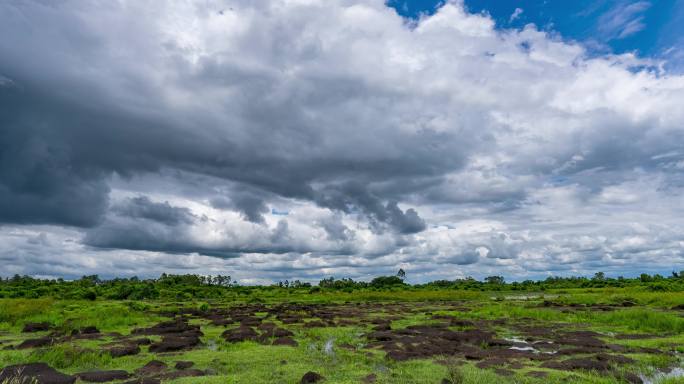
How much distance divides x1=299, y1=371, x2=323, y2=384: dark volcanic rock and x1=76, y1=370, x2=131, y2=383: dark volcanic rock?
214 inches

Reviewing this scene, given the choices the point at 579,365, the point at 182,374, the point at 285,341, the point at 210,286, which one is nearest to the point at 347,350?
the point at 285,341

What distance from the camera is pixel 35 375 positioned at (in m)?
12.5

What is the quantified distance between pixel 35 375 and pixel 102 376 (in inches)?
67.8

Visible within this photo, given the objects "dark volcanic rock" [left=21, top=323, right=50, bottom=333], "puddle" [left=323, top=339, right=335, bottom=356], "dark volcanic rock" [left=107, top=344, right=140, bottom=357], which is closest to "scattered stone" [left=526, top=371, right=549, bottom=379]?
"puddle" [left=323, top=339, right=335, bottom=356]

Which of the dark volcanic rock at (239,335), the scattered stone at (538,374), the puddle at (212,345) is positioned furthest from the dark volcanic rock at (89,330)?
the scattered stone at (538,374)

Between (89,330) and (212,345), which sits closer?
(212,345)

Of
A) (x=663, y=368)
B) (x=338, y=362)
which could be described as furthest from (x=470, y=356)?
(x=663, y=368)

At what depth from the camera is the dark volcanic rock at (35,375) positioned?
11781 mm

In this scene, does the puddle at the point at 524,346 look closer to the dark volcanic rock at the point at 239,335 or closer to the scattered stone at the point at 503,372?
the scattered stone at the point at 503,372

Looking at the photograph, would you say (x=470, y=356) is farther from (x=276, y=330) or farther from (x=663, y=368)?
(x=276, y=330)

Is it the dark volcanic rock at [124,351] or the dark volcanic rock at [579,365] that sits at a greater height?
the dark volcanic rock at [124,351]

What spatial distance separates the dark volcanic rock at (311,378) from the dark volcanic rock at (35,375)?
651cm

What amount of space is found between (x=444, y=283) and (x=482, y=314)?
80624mm

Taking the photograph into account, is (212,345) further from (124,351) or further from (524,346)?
(524,346)
